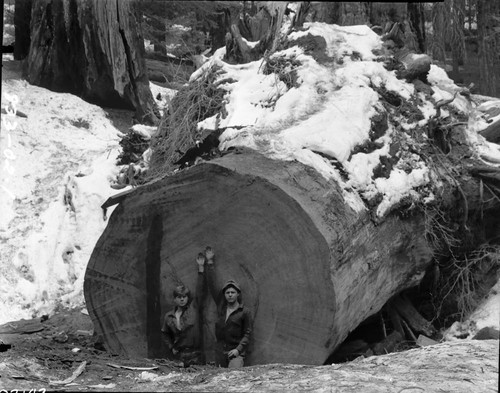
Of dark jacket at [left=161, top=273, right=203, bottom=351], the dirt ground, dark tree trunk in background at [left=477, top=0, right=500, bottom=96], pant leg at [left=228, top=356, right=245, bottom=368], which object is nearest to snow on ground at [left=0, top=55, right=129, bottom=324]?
the dirt ground

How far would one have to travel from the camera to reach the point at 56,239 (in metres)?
6.84

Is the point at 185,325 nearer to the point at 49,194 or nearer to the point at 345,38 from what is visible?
the point at 345,38

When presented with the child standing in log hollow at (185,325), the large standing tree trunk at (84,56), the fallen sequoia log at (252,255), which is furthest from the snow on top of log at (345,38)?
the child standing in log hollow at (185,325)

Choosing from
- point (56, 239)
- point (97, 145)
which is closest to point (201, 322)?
point (56, 239)

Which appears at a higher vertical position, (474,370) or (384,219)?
(384,219)

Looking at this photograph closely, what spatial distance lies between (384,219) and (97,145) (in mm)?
4194

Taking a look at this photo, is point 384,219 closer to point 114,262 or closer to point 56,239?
point 114,262

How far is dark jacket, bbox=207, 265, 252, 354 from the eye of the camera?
4.38 m

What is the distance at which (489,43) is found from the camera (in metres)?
5.05

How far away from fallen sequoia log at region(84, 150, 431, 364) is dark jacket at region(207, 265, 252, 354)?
6cm

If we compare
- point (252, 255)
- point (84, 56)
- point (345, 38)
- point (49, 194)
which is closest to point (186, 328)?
point (252, 255)

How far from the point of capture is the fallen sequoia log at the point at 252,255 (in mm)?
4219

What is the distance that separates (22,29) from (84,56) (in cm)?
86

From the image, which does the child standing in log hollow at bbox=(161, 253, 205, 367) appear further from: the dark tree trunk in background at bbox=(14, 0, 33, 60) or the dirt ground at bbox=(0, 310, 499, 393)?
the dark tree trunk in background at bbox=(14, 0, 33, 60)
